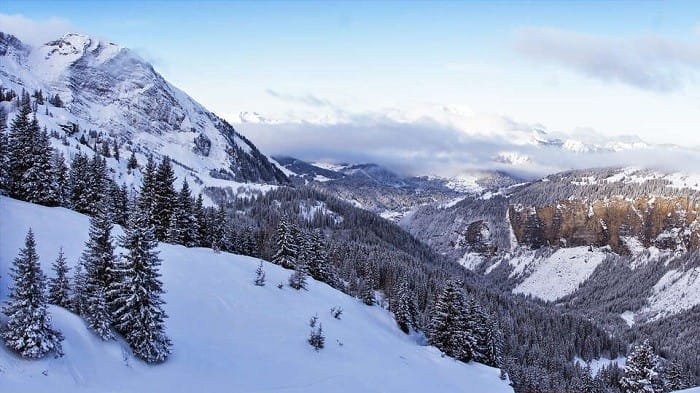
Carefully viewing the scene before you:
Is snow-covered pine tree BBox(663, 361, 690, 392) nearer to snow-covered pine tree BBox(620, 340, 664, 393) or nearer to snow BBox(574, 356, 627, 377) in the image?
snow-covered pine tree BBox(620, 340, 664, 393)

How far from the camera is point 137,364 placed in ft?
83.8

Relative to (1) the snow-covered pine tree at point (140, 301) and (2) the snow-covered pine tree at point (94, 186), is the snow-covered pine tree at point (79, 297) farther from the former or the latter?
(2) the snow-covered pine tree at point (94, 186)

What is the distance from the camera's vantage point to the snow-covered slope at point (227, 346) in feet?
76.7

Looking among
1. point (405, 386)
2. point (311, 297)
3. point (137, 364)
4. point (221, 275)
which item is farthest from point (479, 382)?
point (137, 364)

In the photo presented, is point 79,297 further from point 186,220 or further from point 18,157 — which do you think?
point 186,220

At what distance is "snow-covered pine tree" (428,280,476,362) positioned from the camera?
56562 mm

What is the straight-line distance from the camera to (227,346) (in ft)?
106

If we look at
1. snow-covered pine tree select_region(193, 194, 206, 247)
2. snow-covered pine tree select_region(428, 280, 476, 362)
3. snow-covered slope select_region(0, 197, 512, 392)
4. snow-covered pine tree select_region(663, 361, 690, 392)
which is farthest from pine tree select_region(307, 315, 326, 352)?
snow-covered pine tree select_region(663, 361, 690, 392)

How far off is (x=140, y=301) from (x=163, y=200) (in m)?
33.1

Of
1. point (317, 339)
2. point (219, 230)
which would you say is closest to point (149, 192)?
point (219, 230)

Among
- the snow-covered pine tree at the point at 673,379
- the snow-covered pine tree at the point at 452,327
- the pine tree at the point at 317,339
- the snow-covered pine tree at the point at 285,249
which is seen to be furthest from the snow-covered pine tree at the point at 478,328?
the snow-covered pine tree at the point at 673,379

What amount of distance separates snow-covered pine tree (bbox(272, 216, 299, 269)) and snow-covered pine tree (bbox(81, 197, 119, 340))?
3531 cm

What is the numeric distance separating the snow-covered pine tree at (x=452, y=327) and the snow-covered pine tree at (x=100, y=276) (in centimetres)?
3794

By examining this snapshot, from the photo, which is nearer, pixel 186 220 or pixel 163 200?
pixel 163 200
